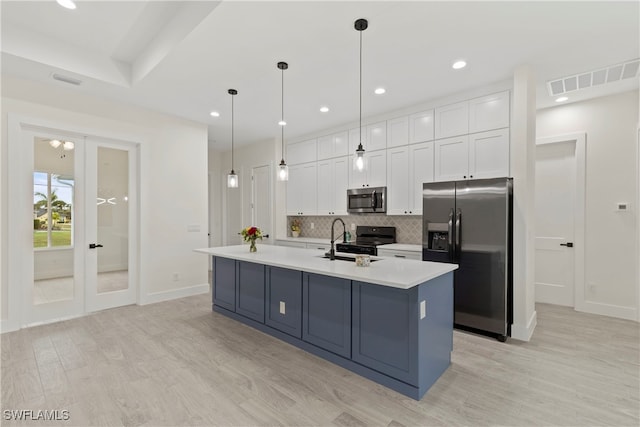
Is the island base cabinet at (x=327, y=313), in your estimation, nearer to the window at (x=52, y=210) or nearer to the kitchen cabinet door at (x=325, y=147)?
the kitchen cabinet door at (x=325, y=147)

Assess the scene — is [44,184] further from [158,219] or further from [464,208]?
[464,208]

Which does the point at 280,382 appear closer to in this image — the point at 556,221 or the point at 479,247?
the point at 479,247

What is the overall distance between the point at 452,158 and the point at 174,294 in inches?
183

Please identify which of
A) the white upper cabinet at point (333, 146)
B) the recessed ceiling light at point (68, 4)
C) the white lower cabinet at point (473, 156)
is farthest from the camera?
the white upper cabinet at point (333, 146)

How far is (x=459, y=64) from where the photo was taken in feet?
10.3

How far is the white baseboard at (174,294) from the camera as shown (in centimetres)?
450

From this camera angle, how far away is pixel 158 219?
463 cm

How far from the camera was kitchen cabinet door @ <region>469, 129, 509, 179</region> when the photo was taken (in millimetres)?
3531

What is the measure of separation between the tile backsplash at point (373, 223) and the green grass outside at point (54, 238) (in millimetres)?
3604

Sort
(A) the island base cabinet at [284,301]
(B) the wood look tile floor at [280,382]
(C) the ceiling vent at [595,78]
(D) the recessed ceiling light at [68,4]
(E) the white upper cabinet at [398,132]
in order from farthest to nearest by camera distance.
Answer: (E) the white upper cabinet at [398,132] → (C) the ceiling vent at [595,78] → (A) the island base cabinet at [284,301] → (D) the recessed ceiling light at [68,4] → (B) the wood look tile floor at [280,382]

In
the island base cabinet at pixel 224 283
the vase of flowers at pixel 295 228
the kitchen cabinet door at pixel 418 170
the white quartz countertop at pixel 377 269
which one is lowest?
the island base cabinet at pixel 224 283

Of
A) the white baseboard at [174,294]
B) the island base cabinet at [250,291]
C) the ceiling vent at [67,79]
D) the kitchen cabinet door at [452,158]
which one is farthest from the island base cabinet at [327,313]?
the ceiling vent at [67,79]

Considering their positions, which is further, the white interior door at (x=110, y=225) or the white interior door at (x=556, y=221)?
the white interior door at (x=556, y=221)

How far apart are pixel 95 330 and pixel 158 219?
1719mm
